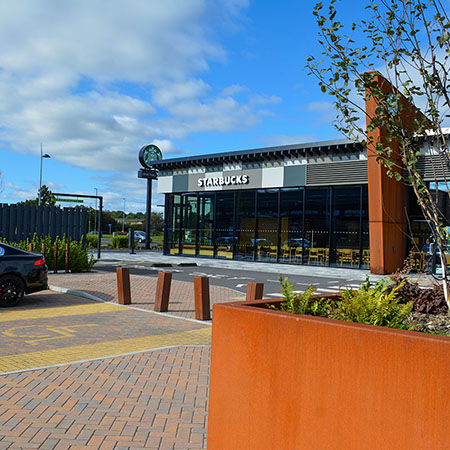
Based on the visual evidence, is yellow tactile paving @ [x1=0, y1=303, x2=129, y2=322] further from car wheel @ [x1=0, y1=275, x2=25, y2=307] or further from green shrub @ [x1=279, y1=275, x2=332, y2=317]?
green shrub @ [x1=279, y1=275, x2=332, y2=317]

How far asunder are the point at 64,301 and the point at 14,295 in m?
1.37

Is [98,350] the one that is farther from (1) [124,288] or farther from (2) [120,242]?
(2) [120,242]

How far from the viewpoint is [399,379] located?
263 centimetres

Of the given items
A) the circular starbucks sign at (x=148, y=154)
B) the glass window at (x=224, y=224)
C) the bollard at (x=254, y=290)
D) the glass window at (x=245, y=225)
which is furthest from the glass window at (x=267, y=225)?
the bollard at (x=254, y=290)

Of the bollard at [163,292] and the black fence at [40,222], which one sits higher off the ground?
the black fence at [40,222]

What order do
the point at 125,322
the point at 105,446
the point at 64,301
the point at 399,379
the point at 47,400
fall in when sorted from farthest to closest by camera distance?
the point at 64,301, the point at 125,322, the point at 47,400, the point at 105,446, the point at 399,379

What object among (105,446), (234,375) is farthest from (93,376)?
(234,375)

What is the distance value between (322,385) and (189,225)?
2934cm

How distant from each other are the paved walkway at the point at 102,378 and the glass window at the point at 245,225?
18013 millimetres

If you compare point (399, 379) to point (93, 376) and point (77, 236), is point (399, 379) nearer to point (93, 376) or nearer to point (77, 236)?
point (93, 376)

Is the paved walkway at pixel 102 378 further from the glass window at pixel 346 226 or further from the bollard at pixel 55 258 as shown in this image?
the glass window at pixel 346 226

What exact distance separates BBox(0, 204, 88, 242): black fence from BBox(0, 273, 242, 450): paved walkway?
10295 mm

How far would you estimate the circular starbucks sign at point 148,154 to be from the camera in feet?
131

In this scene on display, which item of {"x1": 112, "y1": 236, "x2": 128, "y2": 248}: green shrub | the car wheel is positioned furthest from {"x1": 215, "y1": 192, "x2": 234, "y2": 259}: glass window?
the car wheel
